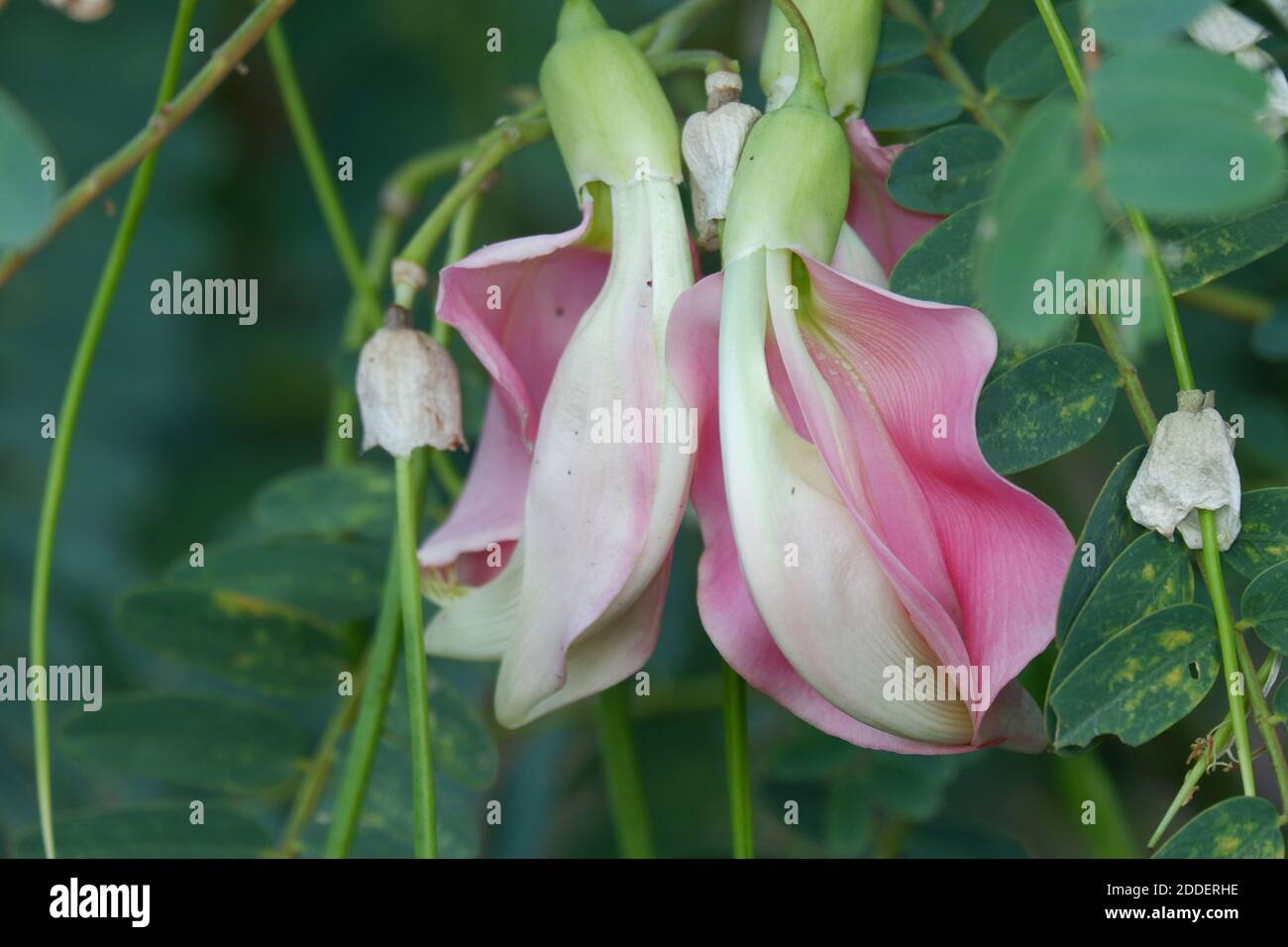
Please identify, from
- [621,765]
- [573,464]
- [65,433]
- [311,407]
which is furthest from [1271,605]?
[311,407]

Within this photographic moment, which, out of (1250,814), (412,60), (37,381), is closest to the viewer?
(1250,814)

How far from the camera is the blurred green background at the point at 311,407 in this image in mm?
919

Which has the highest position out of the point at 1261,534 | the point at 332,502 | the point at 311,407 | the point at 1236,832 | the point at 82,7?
the point at 311,407

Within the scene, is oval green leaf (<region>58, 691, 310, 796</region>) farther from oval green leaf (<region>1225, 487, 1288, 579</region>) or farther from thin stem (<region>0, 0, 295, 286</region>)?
oval green leaf (<region>1225, 487, 1288, 579</region>)

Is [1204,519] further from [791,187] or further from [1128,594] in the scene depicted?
[791,187]

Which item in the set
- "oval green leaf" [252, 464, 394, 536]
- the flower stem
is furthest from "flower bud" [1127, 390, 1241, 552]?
"oval green leaf" [252, 464, 394, 536]

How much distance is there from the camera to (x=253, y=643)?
811 millimetres

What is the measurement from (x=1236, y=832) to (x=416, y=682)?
293 mm

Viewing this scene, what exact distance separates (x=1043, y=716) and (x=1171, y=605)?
62 mm

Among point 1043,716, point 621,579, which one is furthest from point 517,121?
point 1043,716

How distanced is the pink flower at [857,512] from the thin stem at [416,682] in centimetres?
11

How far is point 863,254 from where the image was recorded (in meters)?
0.57
